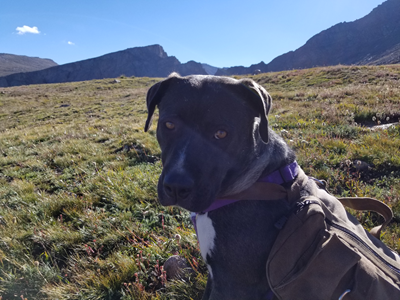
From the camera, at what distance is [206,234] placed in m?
1.96

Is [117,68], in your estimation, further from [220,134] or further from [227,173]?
[227,173]

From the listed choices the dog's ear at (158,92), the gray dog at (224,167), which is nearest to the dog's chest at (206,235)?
the gray dog at (224,167)

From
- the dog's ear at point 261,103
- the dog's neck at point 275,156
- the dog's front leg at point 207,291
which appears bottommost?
the dog's front leg at point 207,291

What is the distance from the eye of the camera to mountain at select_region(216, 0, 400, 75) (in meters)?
141

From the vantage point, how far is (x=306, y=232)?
1.66 meters

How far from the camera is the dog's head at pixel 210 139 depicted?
190 cm

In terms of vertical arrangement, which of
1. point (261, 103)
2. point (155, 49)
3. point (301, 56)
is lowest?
point (261, 103)

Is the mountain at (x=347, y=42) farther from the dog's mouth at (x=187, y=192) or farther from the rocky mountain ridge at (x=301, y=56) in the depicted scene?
the dog's mouth at (x=187, y=192)

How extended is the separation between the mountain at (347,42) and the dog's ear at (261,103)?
13873cm

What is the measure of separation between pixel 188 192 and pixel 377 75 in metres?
16.8

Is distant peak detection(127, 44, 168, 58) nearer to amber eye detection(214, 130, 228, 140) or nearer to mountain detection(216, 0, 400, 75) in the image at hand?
mountain detection(216, 0, 400, 75)

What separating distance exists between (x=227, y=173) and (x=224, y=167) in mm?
62

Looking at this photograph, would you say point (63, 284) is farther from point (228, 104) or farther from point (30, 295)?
point (228, 104)

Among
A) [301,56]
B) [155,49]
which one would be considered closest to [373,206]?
[155,49]
